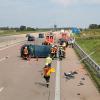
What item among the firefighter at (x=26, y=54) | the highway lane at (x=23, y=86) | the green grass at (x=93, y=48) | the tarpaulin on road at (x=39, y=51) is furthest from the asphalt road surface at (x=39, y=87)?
the tarpaulin on road at (x=39, y=51)

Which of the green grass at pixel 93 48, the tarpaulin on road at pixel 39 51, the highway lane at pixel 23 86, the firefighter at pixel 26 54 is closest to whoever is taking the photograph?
the highway lane at pixel 23 86

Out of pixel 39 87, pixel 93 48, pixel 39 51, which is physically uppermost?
pixel 39 87

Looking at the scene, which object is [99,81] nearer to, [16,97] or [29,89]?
[29,89]

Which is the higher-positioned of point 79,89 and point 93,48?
point 79,89

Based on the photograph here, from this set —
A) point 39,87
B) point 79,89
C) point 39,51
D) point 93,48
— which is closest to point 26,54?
point 39,51

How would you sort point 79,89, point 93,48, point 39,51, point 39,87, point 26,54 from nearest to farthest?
1. point 79,89
2. point 39,87
3. point 26,54
4. point 39,51
5. point 93,48

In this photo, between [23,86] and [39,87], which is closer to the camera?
[39,87]

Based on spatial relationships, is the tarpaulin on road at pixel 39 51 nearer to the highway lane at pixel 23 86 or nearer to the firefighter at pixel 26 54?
the firefighter at pixel 26 54

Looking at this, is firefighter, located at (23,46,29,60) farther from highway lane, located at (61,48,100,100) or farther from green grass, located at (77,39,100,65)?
highway lane, located at (61,48,100,100)

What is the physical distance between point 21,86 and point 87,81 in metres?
3.79

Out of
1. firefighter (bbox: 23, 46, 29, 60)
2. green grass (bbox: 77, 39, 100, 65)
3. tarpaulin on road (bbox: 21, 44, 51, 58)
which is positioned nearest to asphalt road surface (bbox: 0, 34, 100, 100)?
green grass (bbox: 77, 39, 100, 65)

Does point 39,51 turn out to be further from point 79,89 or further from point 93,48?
point 79,89

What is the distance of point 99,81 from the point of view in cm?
1902

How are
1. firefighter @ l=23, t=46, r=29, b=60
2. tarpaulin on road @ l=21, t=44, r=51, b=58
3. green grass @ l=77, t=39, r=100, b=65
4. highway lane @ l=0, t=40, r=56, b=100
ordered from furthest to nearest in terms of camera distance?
1. green grass @ l=77, t=39, r=100, b=65
2. tarpaulin on road @ l=21, t=44, r=51, b=58
3. firefighter @ l=23, t=46, r=29, b=60
4. highway lane @ l=0, t=40, r=56, b=100
